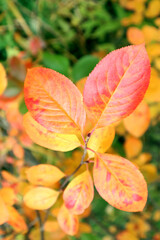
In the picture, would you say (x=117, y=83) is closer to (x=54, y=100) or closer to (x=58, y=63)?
(x=54, y=100)

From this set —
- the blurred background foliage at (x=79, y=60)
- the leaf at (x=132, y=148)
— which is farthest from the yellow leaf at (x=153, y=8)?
the leaf at (x=132, y=148)

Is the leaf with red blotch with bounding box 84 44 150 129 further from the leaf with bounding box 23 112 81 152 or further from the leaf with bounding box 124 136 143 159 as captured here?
the leaf with bounding box 124 136 143 159

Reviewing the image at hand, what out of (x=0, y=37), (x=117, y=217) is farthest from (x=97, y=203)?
(x=0, y=37)

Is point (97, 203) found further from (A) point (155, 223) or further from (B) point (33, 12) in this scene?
(B) point (33, 12)

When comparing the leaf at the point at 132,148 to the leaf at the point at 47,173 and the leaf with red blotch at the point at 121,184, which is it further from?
the leaf with red blotch at the point at 121,184

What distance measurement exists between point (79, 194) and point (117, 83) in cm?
23

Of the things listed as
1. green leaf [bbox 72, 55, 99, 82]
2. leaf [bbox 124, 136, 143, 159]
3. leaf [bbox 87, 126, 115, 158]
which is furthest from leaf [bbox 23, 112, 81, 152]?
leaf [bbox 124, 136, 143, 159]

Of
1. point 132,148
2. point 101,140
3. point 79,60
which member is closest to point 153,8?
point 79,60

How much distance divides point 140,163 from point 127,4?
2.60ft

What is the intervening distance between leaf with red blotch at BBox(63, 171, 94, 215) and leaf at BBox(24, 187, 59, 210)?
0.10 m

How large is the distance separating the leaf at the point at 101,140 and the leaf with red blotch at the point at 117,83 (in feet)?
0.29

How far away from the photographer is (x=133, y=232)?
1.45 meters

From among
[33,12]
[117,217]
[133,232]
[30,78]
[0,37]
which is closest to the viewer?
[30,78]

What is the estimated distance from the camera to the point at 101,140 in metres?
0.44
